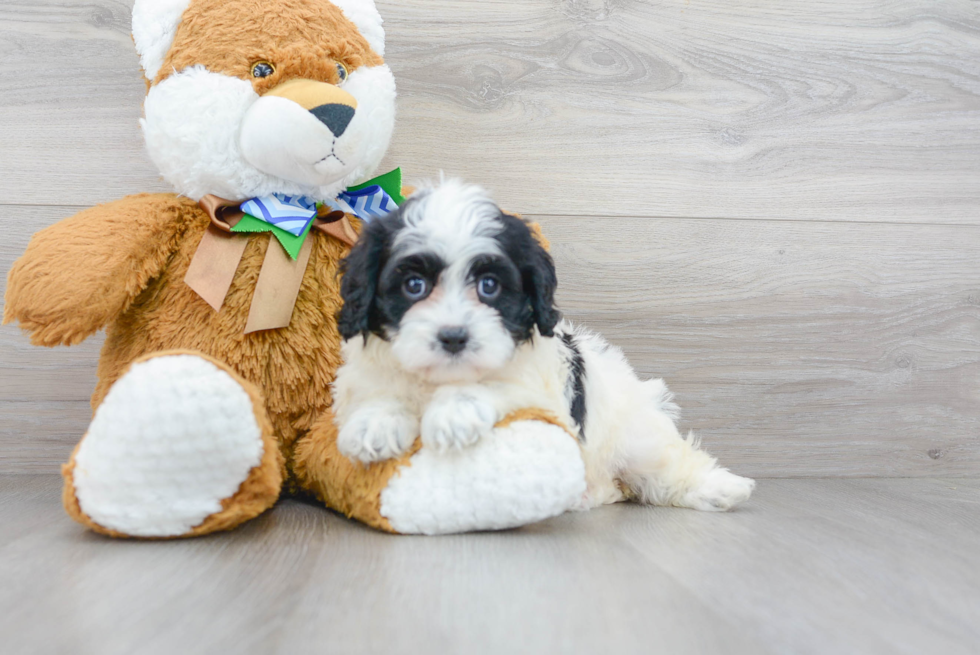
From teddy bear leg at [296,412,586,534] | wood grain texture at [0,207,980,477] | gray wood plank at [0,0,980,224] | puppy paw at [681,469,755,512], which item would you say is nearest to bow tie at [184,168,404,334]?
teddy bear leg at [296,412,586,534]

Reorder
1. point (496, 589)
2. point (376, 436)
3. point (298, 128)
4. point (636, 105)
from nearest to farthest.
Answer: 1. point (496, 589)
2. point (376, 436)
3. point (298, 128)
4. point (636, 105)

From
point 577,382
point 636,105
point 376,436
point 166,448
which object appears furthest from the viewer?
point 636,105

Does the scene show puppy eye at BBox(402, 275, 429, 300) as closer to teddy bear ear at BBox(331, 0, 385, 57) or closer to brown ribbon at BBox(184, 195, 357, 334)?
brown ribbon at BBox(184, 195, 357, 334)

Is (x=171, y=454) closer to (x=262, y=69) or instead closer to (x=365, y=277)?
(x=365, y=277)

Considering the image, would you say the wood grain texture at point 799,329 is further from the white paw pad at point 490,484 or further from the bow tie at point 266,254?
the white paw pad at point 490,484

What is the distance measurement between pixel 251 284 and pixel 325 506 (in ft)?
1.36

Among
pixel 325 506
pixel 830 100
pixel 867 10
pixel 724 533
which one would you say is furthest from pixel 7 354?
pixel 867 10

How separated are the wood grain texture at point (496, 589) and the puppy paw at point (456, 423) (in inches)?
5.6

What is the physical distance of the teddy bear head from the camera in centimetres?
130

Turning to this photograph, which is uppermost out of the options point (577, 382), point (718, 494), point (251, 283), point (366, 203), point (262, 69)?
point (262, 69)

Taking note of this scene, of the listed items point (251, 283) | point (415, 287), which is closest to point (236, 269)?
point (251, 283)

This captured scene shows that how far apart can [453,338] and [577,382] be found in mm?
373

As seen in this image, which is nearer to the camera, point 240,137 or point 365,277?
point 365,277

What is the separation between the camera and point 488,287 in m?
1.19
